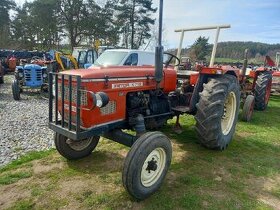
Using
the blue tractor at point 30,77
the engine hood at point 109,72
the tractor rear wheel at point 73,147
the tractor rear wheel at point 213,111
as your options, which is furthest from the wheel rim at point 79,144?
the blue tractor at point 30,77

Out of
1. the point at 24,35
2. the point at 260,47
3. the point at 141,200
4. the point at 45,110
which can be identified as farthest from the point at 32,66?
the point at 260,47

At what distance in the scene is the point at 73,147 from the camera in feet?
13.8

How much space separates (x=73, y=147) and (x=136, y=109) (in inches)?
44.6

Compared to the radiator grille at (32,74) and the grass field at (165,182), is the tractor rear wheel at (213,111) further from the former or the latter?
the radiator grille at (32,74)

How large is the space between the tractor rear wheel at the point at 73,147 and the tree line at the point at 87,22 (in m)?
28.5

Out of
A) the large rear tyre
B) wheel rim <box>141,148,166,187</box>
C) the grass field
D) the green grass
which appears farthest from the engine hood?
the green grass

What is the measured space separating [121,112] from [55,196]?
1301 millimetres

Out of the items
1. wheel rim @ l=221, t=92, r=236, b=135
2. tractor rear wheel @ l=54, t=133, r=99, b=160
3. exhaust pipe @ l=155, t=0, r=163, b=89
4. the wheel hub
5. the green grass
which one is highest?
exhaust pipe @ l=155, t=0, r=163, b=89

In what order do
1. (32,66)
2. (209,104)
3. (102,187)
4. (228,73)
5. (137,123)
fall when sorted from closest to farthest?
(102,187) → (137,123) → (209,104) → (228,73) → (32,66)

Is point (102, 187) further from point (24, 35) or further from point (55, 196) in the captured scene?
point (24, 35)

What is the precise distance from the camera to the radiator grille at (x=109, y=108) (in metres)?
3.46

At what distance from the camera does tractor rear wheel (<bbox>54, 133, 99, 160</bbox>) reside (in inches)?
159

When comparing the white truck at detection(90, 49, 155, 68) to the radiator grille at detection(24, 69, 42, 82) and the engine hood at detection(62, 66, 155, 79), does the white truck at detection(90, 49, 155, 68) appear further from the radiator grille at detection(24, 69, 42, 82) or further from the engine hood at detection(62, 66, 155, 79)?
the engine hood at detection(62, 66, 155, 79)

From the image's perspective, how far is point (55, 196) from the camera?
10.8 feet
